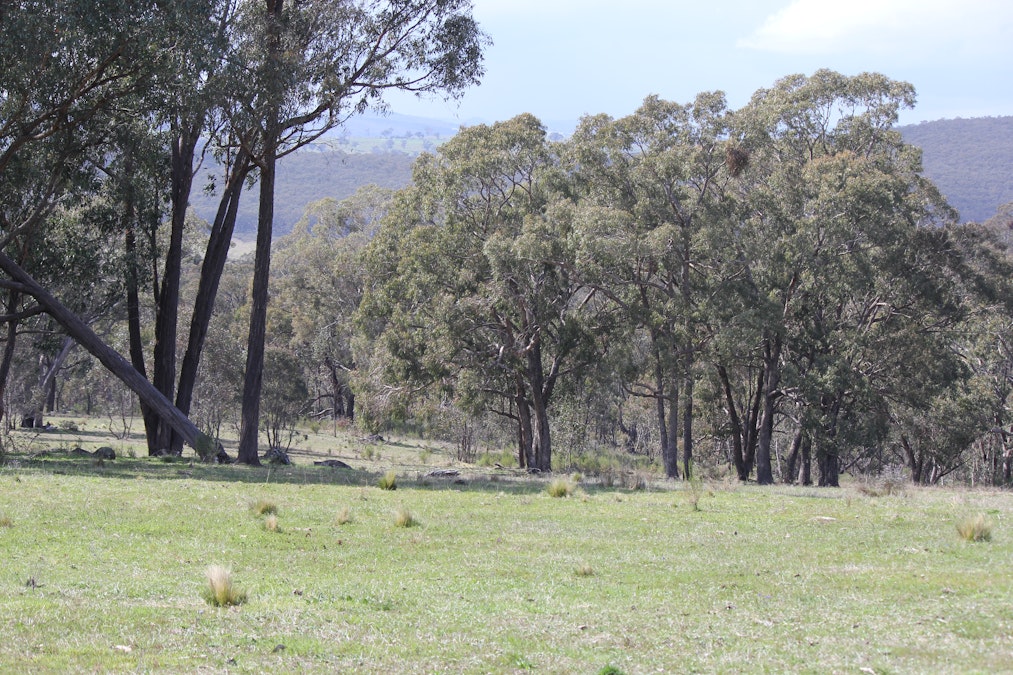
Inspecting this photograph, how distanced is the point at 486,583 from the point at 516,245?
61.5 feet

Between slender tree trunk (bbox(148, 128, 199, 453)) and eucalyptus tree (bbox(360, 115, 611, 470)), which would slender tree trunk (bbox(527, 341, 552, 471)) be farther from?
slender tree trunk (bbox(148, 128, 199, 453))

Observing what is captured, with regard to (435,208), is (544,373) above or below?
below

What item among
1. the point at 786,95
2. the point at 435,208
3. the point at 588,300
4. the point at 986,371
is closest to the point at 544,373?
the point at 588,300

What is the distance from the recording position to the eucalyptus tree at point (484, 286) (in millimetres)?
28797

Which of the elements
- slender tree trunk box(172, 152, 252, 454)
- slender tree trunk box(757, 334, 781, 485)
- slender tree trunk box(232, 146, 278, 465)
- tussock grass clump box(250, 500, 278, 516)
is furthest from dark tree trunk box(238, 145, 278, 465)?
slender tree trunk box(757, 334, 781, 485)

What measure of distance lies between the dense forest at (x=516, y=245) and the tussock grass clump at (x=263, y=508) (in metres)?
9.09

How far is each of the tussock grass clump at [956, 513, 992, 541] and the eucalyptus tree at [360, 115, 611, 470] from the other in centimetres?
1737

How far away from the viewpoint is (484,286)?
29.3 meters

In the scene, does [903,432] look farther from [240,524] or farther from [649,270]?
[240,524]

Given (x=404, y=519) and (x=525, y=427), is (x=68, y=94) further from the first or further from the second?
(x=525, y=427)

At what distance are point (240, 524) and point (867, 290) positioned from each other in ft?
78.8

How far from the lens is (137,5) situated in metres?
18.9

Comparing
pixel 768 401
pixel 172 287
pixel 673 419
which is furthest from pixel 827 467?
pixel 172 287

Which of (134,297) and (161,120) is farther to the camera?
(134,297)
